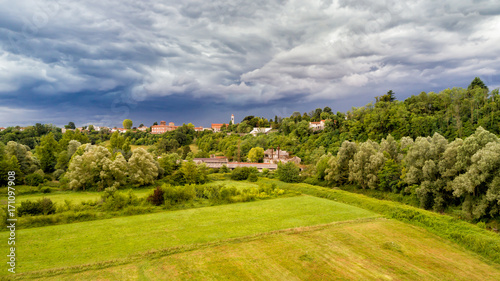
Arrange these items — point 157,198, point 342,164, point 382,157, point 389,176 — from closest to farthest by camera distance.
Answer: point 157,198
point 389,176
point 382,157
point 342,164

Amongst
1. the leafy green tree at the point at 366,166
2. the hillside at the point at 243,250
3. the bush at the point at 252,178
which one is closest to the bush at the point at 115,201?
the hillside at the point at 243,250

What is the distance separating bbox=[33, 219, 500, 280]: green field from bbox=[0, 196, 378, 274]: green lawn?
1.60 meters

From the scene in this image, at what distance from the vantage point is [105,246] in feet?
48.9

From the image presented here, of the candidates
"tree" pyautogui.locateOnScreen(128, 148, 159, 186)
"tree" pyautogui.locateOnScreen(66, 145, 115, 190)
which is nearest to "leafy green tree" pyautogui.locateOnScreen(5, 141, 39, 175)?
"tree" pyautogui.locateOnScreen(66, 145, 115, 190)

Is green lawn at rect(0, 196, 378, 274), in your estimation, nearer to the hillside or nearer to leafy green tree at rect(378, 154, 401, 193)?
the hillside

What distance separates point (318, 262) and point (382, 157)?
21.9 meters

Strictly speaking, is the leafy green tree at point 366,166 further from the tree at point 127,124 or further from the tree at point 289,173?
the tree at point 127,124

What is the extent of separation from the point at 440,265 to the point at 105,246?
57.2 feet

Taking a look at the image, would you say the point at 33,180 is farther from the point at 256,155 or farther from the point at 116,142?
the point at 256,155

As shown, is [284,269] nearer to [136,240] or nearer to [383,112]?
[136,240]

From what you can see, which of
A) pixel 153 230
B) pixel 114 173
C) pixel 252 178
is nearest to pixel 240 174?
pixel 252 178

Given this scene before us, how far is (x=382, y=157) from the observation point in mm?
31281

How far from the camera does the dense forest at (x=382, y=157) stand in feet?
69.7

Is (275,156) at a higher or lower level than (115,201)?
lower
